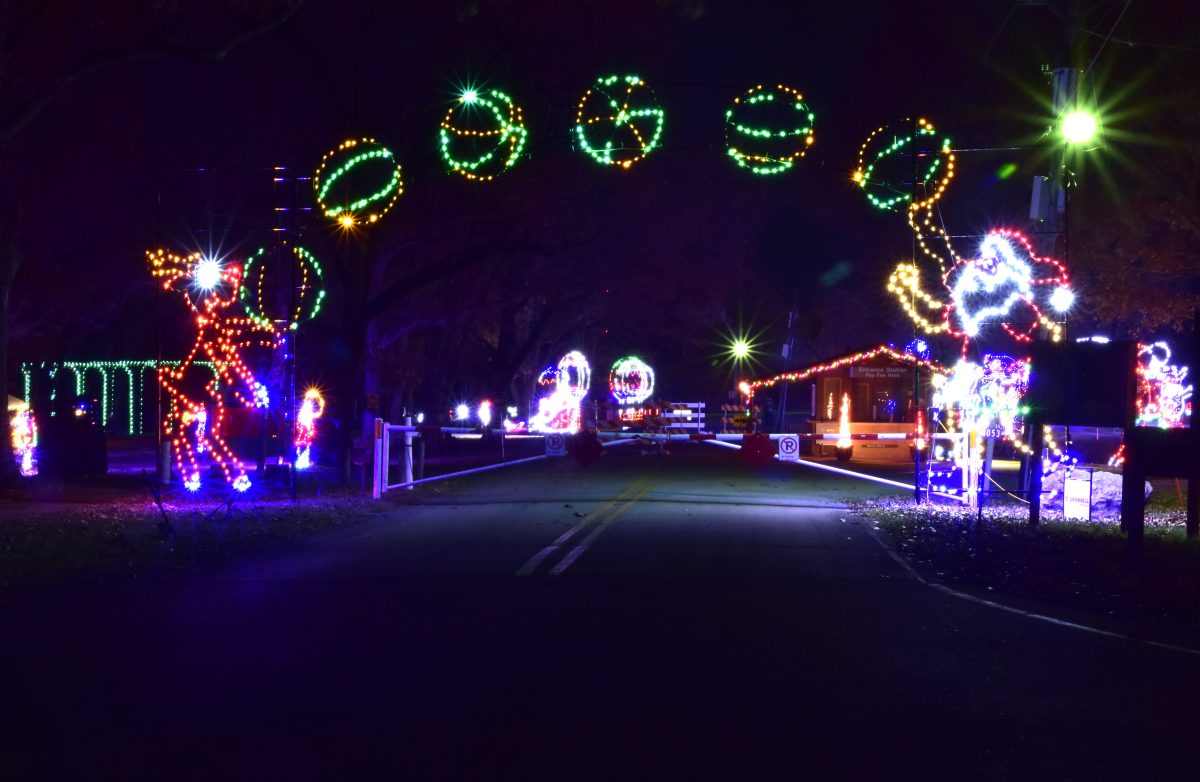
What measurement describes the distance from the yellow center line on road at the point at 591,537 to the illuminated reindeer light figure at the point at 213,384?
704 centimetres

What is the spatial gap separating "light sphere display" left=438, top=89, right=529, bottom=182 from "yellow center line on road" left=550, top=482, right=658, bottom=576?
593 cm

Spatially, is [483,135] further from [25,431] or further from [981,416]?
[25,431]

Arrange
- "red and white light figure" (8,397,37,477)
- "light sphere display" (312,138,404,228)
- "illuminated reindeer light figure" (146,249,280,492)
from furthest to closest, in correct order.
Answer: "red and white light figure" (8,397,37,477) < "light sphere display" (312,138,404,228) < "illuminated reindeer light figure" (146,249,280,492)

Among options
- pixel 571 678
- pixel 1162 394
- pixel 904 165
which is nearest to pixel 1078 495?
pixel 904 165

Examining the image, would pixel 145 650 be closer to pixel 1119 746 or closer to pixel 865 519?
pixel 1119 746

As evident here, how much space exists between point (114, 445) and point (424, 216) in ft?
75.1

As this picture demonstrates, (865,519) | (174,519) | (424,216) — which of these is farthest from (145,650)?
(424,216)

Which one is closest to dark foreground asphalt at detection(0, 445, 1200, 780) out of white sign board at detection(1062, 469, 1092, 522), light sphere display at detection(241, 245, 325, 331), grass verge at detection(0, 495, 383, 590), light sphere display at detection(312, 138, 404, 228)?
grass verge at detection(0, 495, 383, 590)

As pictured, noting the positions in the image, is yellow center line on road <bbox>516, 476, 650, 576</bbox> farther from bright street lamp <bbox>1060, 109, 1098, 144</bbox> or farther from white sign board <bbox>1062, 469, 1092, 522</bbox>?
bright street lamp <bbox>1060, 109, 1098, 144</bbox>

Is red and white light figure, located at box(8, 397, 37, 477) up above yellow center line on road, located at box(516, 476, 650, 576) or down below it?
above

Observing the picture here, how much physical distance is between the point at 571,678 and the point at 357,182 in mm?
17988

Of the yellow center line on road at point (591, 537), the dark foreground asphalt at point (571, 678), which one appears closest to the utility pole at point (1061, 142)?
the yellow center line on road at point (591, 537)

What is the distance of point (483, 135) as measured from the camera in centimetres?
2012

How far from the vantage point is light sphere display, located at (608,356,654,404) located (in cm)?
5525
